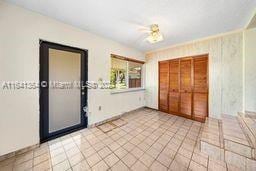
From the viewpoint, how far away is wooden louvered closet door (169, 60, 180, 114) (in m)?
3.74

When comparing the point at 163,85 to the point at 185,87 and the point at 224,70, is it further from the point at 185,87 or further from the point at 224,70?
the point at 224,70

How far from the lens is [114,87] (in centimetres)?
361

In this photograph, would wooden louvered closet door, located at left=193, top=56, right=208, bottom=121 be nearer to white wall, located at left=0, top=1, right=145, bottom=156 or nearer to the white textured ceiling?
the white textured ceiling

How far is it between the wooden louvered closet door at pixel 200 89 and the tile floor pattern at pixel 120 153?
0.74 meters

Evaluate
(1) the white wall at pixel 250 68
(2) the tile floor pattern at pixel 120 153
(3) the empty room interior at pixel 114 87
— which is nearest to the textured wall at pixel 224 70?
(3) the empty room interior at pixel 114 87

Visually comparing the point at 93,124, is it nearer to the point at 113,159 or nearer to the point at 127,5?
the point at 113,159

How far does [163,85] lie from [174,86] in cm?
43

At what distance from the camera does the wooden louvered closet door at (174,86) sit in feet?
12.3

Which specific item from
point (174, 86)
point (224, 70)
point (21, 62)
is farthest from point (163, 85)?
point (21, 62)

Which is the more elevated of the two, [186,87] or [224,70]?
[224,70]

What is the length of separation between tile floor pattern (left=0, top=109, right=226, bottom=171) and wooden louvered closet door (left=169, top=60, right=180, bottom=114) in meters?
1.20

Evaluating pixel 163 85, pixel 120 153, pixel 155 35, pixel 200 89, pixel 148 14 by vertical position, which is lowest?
pixel 120 153

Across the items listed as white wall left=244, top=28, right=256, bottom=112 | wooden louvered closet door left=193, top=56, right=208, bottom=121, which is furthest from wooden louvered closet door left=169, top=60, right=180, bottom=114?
white wall left=244, top=28, right=256, bottom=112

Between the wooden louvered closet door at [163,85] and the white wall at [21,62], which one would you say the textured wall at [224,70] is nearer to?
the wooden louvered closet door at [163,85]
